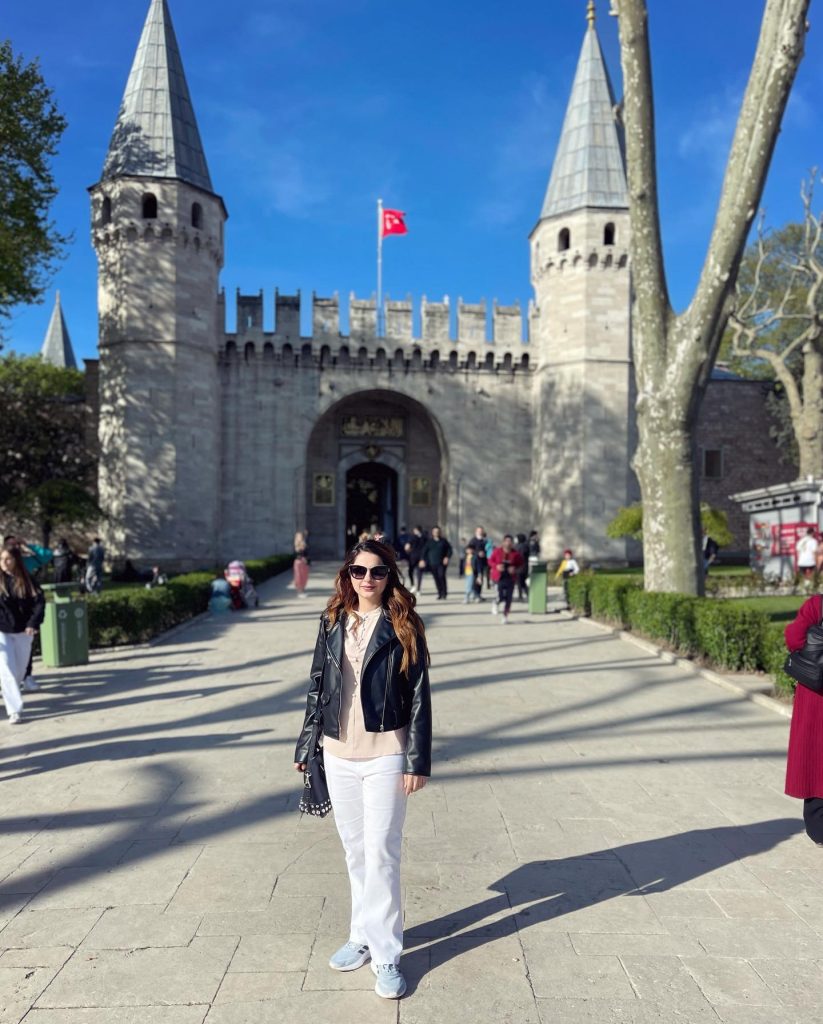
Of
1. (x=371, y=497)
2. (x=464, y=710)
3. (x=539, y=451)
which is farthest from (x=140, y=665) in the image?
(x=371, y=497)

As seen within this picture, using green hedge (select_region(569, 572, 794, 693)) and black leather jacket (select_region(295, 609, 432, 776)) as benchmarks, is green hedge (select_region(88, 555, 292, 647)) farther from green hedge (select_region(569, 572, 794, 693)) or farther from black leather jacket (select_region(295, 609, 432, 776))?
black leather jacket (select_region(295, 609, 432, 776))

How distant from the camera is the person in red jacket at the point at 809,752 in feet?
13.2

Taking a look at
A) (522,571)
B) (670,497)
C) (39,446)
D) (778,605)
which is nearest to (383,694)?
(670,497)

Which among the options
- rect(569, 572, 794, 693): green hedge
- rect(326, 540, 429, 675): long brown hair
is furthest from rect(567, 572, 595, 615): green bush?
rect(326, 540, 429, 675): long brown hair

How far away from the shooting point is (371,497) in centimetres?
3906

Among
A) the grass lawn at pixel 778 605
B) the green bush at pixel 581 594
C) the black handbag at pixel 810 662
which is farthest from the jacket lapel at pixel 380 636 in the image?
the green bush at pixel 581 594

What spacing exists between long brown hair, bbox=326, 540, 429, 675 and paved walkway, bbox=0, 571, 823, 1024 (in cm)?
122

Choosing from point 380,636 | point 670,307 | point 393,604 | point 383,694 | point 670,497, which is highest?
point 670,307

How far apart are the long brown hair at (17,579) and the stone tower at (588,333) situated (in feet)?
69.2

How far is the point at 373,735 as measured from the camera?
291 cm

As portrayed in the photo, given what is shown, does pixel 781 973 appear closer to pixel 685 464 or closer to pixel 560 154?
pixel 685 464

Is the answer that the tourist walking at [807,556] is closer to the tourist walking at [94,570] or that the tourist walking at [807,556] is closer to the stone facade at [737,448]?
the stone facade at [737,448]

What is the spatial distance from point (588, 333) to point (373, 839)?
25.3 metres

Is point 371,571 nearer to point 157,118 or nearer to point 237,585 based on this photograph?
point 237,585
